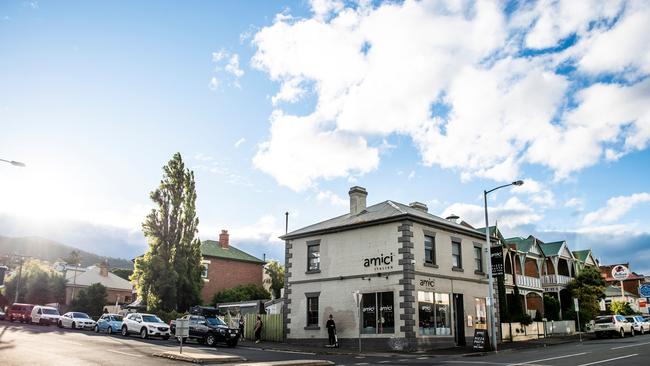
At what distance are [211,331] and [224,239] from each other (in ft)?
95.5

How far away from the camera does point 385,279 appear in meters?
28.7

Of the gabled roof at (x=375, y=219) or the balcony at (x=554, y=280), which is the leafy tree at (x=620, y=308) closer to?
the balcony at (x=554, y=280)

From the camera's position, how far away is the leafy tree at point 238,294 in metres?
50.5

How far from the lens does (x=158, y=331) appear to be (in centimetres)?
3234

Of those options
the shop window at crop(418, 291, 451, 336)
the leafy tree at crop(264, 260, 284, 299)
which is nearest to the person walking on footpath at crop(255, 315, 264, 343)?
the shop window at crop(418, 291, 451, 336)

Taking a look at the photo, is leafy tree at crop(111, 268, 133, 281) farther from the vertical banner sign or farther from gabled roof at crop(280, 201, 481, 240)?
the vertical banner sign

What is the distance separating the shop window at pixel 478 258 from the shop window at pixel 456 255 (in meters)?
1.91

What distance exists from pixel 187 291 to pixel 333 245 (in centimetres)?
1812

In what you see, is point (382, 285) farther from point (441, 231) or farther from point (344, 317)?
point (441, 231)

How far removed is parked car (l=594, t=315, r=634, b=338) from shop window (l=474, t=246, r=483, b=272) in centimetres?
1301

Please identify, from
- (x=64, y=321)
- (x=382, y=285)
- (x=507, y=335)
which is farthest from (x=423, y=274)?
(x=64, y=321)

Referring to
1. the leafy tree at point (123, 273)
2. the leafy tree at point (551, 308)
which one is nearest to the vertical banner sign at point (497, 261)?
the leafy tree at point (551, 308)

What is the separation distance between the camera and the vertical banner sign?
29273mm

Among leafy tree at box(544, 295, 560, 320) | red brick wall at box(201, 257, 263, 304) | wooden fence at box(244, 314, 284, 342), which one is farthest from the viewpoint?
red brick wall at box(201, 257, 263, 304)
